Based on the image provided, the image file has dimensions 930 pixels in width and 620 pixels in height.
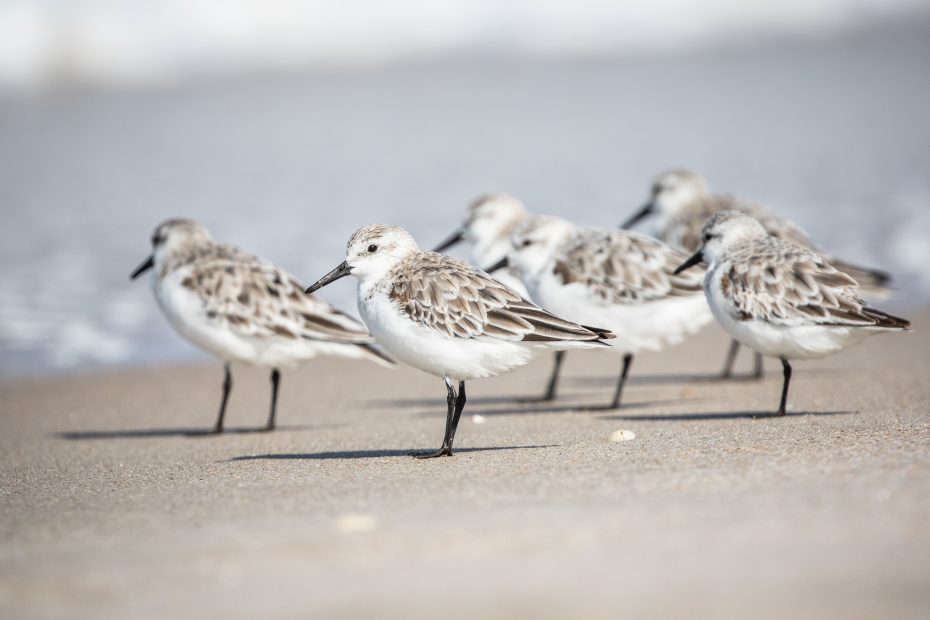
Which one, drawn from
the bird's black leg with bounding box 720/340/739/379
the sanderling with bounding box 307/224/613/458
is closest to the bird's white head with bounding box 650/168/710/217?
the bird's black leg with bounding box 720/340/739/379

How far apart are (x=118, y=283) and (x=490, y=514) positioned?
29.8ft

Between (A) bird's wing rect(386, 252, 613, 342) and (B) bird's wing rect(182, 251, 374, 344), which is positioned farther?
(B) bird's wing rect(182, 251, 374, 344)

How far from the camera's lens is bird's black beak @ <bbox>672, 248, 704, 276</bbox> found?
7559 mm

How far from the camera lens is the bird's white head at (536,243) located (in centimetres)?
842

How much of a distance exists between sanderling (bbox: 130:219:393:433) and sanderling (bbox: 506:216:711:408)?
1.33 meters

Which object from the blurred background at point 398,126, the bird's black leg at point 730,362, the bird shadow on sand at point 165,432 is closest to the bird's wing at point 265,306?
the bird shadow on sand at point 165,432

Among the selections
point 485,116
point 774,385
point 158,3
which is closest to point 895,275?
point 774,385

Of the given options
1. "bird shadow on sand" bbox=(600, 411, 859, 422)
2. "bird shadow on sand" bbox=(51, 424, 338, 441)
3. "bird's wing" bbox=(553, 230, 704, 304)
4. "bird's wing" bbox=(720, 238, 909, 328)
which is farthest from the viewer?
"bird's wing" bbox=(553, 230, 704, 304)

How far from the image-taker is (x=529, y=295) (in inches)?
334

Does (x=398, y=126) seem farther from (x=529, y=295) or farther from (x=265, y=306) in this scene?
(x=265, y=306)

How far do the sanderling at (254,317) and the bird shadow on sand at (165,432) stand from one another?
4.0 inches

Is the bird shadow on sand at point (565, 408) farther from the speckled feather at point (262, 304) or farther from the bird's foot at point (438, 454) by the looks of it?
the bird's foot at point (438, 454)

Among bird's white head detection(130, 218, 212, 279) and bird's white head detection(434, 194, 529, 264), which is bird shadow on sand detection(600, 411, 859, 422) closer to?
bird's white head detection(434, 194, 529, 264)

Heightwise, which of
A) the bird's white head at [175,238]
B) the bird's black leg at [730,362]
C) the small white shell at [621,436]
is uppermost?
the bird's white head at [175,238]
